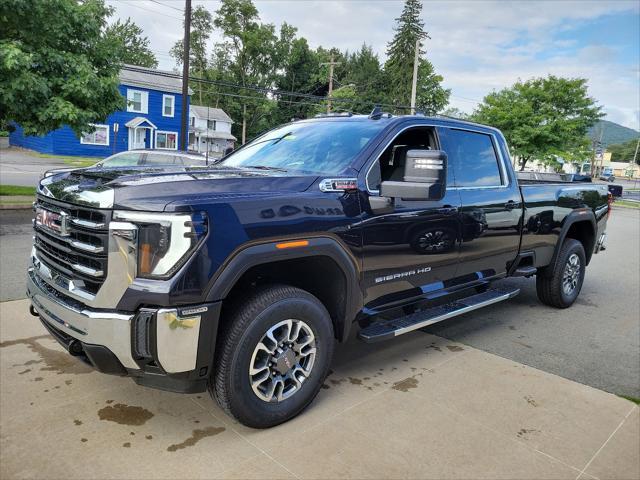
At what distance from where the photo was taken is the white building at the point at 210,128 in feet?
167

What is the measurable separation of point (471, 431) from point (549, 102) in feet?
113

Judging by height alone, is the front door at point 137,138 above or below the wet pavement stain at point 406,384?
above

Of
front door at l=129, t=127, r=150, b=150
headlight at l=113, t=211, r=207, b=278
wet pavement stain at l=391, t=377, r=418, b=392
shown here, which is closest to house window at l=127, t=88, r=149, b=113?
front door at l=129, t=127, r=150, b=150

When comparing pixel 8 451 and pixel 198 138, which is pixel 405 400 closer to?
pixel 8 451

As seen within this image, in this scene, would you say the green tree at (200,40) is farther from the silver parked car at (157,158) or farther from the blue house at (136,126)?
the silver parked car at (157,158)

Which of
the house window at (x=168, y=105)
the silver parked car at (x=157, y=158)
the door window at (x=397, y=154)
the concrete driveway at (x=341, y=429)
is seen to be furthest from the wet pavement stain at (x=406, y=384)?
the house window at (x=168, y=105)

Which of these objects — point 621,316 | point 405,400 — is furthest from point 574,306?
point 405,400

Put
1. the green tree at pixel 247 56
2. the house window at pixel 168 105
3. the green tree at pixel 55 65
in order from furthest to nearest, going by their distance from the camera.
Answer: the green tree at pixel 247 56 → the house window at pixel 168 105 → the green tree at pixel 55 65

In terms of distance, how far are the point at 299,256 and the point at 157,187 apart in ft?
2.89

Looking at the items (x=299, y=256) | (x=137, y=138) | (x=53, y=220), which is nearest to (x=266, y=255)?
(x=299, y=256)

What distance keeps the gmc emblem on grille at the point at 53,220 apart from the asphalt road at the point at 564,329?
2734mm

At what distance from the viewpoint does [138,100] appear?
36.5 m

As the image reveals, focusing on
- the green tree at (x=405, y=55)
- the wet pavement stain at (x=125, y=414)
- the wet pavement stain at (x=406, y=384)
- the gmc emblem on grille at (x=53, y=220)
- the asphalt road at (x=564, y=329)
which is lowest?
the wet pavement stain at (x=125, y=414)

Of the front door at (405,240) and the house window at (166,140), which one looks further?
the house window at (166,140)
